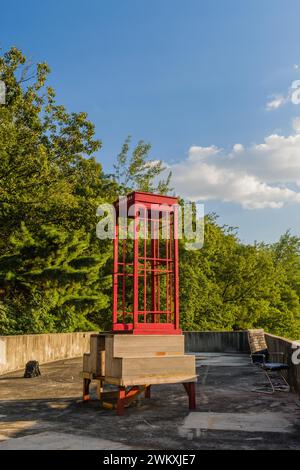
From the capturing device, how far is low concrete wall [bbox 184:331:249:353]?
26484mm

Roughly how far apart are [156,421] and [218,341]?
2083cm

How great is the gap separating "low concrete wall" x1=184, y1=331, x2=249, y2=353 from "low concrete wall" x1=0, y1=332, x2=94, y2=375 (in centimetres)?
701

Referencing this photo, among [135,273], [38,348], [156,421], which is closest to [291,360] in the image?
[135,273]

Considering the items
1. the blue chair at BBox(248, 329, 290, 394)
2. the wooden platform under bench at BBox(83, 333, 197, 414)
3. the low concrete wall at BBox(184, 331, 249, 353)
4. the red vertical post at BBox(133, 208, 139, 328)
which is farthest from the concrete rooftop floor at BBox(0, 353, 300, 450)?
the low concrete wall at BBox(184, 331, 249, 353)

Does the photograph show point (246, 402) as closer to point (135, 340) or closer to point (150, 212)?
point (135, 340)

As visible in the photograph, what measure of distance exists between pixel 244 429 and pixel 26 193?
55.2ft

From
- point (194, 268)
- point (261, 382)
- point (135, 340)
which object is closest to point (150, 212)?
point (135, 340)

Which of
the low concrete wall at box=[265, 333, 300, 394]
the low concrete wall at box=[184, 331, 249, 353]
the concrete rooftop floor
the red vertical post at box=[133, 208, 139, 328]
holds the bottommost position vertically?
the low concrete wall at box=[184, 331, 249, 353]

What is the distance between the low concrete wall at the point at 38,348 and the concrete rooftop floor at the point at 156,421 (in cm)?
439

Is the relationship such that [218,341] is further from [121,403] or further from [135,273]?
[121,403]

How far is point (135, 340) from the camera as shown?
871 centimetres

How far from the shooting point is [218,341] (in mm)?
27672

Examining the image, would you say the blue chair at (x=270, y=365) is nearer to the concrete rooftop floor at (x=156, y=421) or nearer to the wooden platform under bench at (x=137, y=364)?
the concrete rooftop floor at (x=156, y=421)

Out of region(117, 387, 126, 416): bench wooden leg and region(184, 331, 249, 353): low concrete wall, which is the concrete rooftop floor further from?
region(184, 331, 249, 353): low concrete wall
